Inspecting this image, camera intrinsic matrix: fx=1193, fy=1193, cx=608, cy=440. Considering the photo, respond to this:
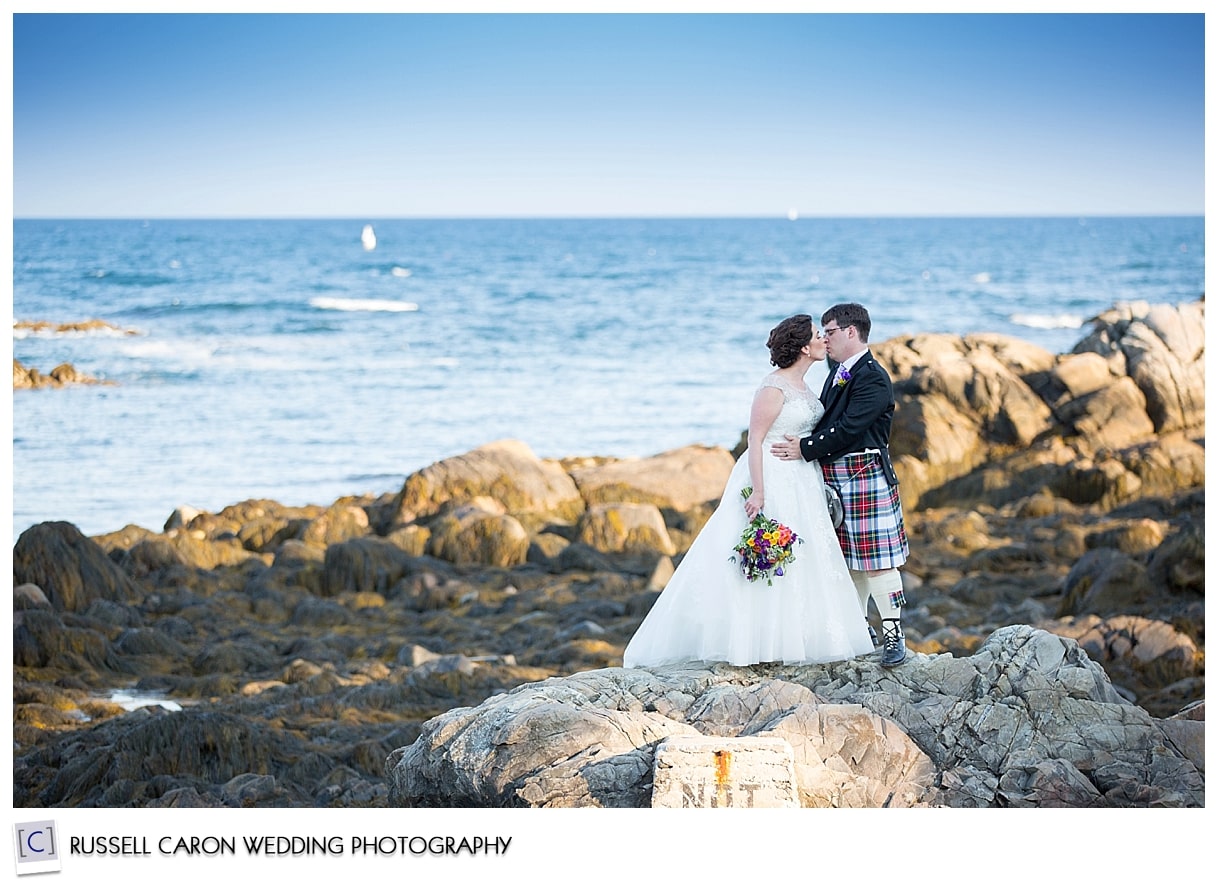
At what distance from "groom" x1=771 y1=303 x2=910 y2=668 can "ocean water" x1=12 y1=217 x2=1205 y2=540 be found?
1147cm

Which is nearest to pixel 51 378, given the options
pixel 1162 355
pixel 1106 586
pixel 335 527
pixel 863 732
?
pixel 335 527

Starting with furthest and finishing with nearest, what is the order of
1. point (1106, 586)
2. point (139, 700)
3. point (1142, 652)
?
point (1106, 586) < point (139, 700) < point (1142, 652)

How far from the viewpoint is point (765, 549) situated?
5.26m

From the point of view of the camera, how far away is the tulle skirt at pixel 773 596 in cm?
531

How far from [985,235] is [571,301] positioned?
164 ft

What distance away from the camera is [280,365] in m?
27.7

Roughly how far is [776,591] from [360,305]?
121 feet

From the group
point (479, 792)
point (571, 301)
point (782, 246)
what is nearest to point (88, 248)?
point (571, 301)

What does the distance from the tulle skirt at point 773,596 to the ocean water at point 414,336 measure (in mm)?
10968

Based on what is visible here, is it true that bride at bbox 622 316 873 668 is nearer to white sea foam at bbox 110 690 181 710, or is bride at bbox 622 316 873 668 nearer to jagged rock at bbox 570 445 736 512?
white sea foam at bbox 110 690 181 710

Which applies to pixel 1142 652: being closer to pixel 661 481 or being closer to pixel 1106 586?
pixel 1106 586

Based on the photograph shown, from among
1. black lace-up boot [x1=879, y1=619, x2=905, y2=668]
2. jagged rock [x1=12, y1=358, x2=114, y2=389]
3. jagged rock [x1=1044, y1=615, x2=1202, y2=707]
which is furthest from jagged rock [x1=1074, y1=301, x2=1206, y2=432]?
jagged rock [x1=12, y1=358, x2=114, y2=389]

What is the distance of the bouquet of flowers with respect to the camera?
5.26 meters
